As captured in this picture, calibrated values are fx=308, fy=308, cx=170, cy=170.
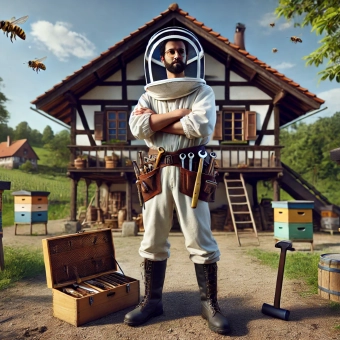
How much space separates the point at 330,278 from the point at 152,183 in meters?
2.14

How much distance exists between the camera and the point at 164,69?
276 centimetres

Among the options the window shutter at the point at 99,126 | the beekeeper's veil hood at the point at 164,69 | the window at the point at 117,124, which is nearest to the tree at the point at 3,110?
the window shutter at the point at 99,126

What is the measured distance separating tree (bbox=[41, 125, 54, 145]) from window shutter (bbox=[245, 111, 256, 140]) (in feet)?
69.1

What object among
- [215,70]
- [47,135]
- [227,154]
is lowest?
[227,154]

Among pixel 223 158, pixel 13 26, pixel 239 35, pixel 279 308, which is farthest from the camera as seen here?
pixel 239 35

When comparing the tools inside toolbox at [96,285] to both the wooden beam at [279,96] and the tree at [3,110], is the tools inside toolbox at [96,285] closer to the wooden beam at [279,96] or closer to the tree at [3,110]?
the wooden beam at [279,96]

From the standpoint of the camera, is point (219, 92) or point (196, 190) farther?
point (219, 92)

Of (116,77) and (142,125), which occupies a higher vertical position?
(116,77)

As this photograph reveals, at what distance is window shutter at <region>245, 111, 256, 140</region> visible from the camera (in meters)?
9.49

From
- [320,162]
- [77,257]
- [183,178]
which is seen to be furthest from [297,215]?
[320,162]

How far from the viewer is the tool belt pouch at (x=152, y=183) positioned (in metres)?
2.55

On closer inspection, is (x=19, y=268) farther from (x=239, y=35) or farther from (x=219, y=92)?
(x=239, y=35)

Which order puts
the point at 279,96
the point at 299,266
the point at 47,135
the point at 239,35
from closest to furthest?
the point at 299,266
the point at 279,96
the point at 239,35
the point at 47,135

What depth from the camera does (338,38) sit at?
196 inches
